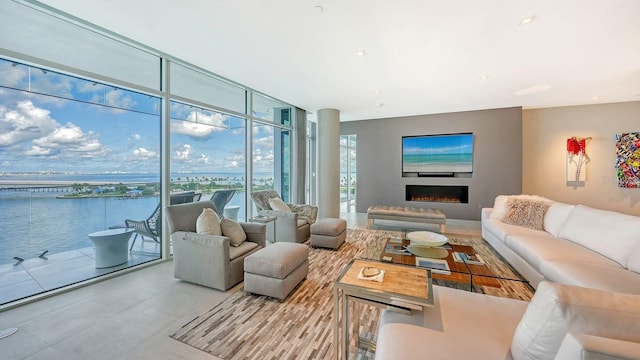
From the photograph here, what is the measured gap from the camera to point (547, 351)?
903 mm

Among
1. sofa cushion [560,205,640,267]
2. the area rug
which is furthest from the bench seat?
the area rug

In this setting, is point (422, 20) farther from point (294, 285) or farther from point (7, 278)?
point (7, 278)

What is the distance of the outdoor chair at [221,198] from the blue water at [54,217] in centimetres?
115

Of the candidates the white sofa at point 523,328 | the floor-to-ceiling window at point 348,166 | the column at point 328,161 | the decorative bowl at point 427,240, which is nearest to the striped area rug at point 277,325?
the decorative bowl at point 427,240

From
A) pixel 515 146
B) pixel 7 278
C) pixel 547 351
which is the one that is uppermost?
pixel 515 146

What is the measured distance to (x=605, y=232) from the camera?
2455 millimetres

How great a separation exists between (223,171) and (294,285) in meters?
2.66

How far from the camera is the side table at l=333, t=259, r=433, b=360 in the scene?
4.47 feet

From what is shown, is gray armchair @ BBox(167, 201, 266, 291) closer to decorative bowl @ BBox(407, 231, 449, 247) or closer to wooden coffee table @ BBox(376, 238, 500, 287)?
wooden coffee table @ BBox(376, 238, 500, 287)

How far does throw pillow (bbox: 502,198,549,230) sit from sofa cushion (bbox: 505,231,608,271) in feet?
0.98

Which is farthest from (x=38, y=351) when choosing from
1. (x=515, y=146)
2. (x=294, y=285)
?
(x=515, y=146)

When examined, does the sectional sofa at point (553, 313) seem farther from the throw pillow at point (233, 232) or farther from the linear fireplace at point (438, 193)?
the linear fireplace at point (438, 193)

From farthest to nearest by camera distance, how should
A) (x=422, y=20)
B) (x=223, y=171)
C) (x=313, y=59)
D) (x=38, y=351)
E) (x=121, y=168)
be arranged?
(x=223, y=171), (x=313, y=59), (x=121, y=168), (x=422, y=20), (x=38, y=351)

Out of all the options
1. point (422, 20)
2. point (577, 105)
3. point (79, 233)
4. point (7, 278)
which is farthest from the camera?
point (577, 105)
